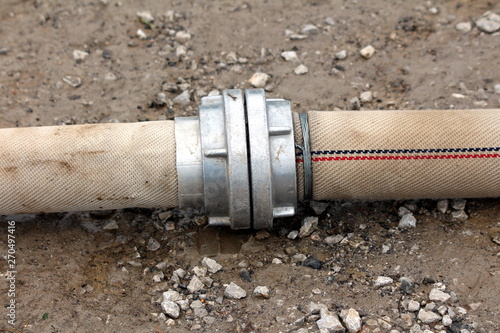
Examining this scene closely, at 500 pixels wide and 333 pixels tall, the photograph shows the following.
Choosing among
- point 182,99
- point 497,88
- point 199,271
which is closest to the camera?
point 199,271

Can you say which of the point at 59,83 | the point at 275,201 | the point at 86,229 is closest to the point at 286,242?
the point at 275,201

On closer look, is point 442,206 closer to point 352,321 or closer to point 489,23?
point 352,321

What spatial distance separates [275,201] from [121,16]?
251 centimetres

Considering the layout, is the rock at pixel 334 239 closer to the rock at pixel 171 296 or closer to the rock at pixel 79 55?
the rock at pixel 171 296

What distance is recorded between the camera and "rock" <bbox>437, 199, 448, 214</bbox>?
2.94m

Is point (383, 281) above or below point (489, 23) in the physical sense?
below

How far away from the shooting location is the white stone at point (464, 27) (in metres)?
4.11

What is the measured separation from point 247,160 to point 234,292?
0.62 m

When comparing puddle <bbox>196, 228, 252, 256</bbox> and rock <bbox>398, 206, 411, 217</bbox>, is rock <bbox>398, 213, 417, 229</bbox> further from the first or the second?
puddle <bbox>196, 228, 252, 256</bbox>

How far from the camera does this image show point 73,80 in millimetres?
3914

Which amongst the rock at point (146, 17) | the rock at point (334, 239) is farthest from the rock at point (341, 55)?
the rock at point (334, 239)

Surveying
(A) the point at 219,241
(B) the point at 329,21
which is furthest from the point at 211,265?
(B) the point at 329,21

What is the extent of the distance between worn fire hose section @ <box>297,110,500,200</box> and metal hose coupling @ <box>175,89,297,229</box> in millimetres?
188

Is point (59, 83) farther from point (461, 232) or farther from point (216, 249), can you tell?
point (461, 232)
